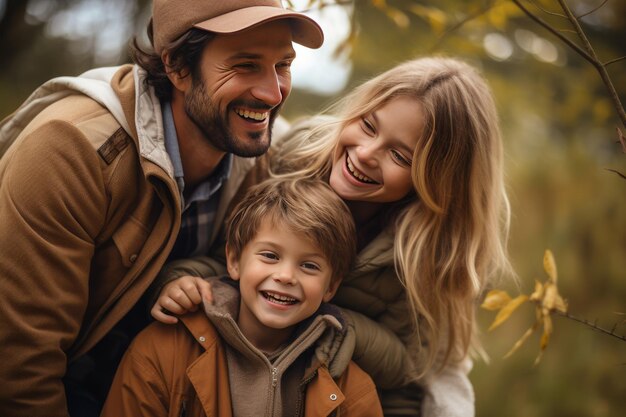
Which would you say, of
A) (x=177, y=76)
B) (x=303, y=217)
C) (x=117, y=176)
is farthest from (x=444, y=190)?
(x=117, y=176)

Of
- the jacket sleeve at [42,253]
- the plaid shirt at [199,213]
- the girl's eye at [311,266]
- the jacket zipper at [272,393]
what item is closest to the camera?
the jacket sleeve at [42,253]

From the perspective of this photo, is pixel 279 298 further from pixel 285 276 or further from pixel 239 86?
pixel 239 86

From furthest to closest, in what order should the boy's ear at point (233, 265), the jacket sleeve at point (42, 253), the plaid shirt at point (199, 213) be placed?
the plaid shirt at point (199, 213) < the boy's ear at point (233, 265) < the jacket sleeve at point (42, 253)

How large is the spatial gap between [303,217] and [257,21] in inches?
28.5

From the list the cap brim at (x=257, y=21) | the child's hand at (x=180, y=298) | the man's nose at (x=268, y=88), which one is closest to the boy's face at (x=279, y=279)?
the child's hand at (x=180, y=298)

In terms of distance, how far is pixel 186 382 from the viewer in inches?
80.7

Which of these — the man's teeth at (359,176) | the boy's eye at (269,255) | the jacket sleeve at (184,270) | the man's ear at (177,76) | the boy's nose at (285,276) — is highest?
the man's ear at (177,76)

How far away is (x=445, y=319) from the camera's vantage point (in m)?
2.60

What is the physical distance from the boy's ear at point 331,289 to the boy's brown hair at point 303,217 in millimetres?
14

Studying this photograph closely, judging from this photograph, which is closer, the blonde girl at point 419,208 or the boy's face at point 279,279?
the boy's face at point 279,279

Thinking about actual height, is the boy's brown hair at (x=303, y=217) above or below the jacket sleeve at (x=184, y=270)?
above

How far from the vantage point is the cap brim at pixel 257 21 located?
2180mm

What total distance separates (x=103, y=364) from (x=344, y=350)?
109 cm

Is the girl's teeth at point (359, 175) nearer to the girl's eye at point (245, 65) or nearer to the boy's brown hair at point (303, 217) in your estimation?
the boy's brown hair at point (303, 217)
